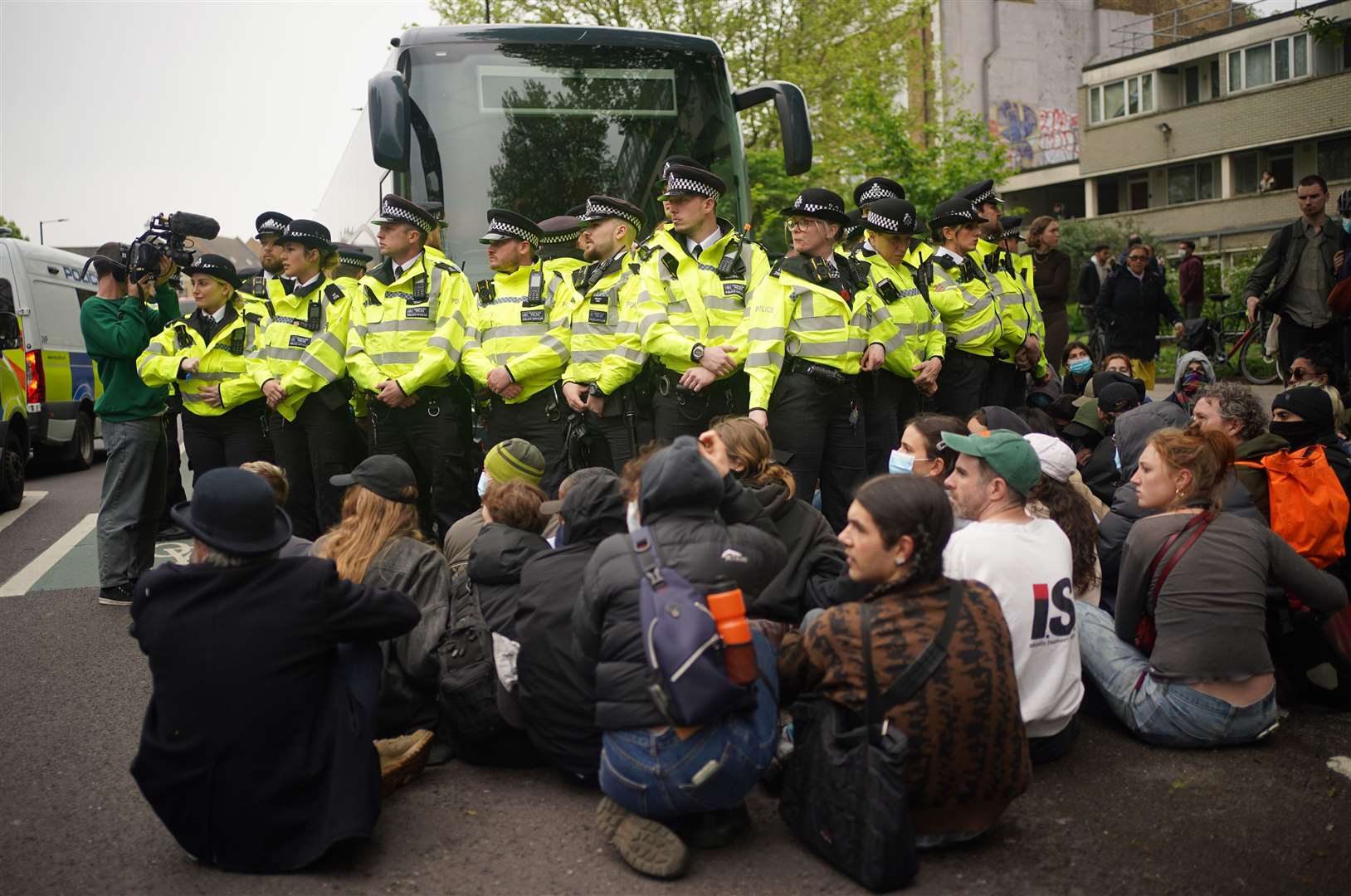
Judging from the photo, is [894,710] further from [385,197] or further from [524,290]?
[385,197]

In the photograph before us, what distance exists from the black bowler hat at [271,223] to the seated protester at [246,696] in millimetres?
4485

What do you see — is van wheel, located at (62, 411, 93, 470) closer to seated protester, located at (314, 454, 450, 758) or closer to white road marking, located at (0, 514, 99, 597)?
white road marking, located at (0, 514, 99, 597)

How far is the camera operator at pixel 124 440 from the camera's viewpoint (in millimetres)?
7914

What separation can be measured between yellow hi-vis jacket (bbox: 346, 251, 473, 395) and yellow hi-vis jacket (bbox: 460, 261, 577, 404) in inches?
4.4

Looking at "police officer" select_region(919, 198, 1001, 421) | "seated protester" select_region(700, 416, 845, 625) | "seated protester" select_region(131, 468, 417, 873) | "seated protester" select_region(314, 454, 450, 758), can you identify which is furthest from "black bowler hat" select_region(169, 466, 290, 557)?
"police officer" select_region(919, 198, 1001, 421)

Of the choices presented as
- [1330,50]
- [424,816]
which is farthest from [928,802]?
[1330,50]

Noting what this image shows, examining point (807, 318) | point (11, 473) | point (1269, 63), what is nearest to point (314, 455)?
point (807, 318)

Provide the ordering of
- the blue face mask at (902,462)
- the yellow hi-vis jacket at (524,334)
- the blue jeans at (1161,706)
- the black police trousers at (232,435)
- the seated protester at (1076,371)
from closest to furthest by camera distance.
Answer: the blue jeans at (1161,706) < the blue face mask at (902,462) < the yellow hi-vis jacket at (524,334) < the black police trousers at (232,435) < the seated protester at (1076,371)

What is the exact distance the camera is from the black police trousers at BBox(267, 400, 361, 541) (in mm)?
7828

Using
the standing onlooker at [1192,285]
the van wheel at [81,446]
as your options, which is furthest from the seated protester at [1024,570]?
the standing onlooker at [1192,285]

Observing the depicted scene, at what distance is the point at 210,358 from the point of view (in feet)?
25.9

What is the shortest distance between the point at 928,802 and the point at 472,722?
6.09ft

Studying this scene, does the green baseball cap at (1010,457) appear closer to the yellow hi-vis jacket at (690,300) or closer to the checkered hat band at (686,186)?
the yellow hi-vis jacket at (690,300)

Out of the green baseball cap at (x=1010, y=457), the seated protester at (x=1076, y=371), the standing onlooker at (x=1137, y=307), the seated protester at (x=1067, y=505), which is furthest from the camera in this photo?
the standing onlooker at (x=1137, y=307)
